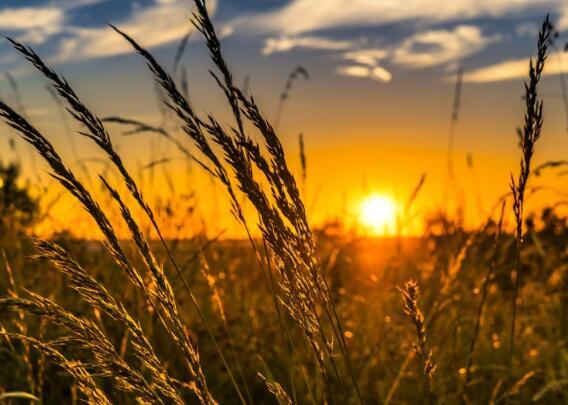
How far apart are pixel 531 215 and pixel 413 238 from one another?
934 millimetres

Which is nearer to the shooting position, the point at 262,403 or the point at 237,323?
the point at 262,403

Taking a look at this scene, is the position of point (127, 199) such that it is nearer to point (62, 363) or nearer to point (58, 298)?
point (58, 298)

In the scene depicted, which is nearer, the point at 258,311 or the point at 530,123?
the point at 530,123

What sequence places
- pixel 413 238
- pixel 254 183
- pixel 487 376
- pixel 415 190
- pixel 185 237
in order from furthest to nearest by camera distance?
pixel 413 238 < pixel 185 237 < pixel 487 376 < pixel 415 190 < pixel 254 183

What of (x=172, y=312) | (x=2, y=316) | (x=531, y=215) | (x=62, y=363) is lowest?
(x=62, y=363)

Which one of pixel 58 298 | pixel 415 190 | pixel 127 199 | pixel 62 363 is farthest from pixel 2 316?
pixel 62 363

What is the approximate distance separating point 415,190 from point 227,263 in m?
2.58

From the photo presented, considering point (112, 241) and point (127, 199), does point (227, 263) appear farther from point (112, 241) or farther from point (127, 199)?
point (112, 241)

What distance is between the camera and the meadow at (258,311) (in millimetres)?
1334

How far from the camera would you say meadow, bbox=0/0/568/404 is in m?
1.33

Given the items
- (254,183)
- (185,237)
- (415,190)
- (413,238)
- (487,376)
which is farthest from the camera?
(413,238)

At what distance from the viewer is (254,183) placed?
1299 mm

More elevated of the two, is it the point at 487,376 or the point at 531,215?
the point at 531,215

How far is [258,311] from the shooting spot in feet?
15.4
